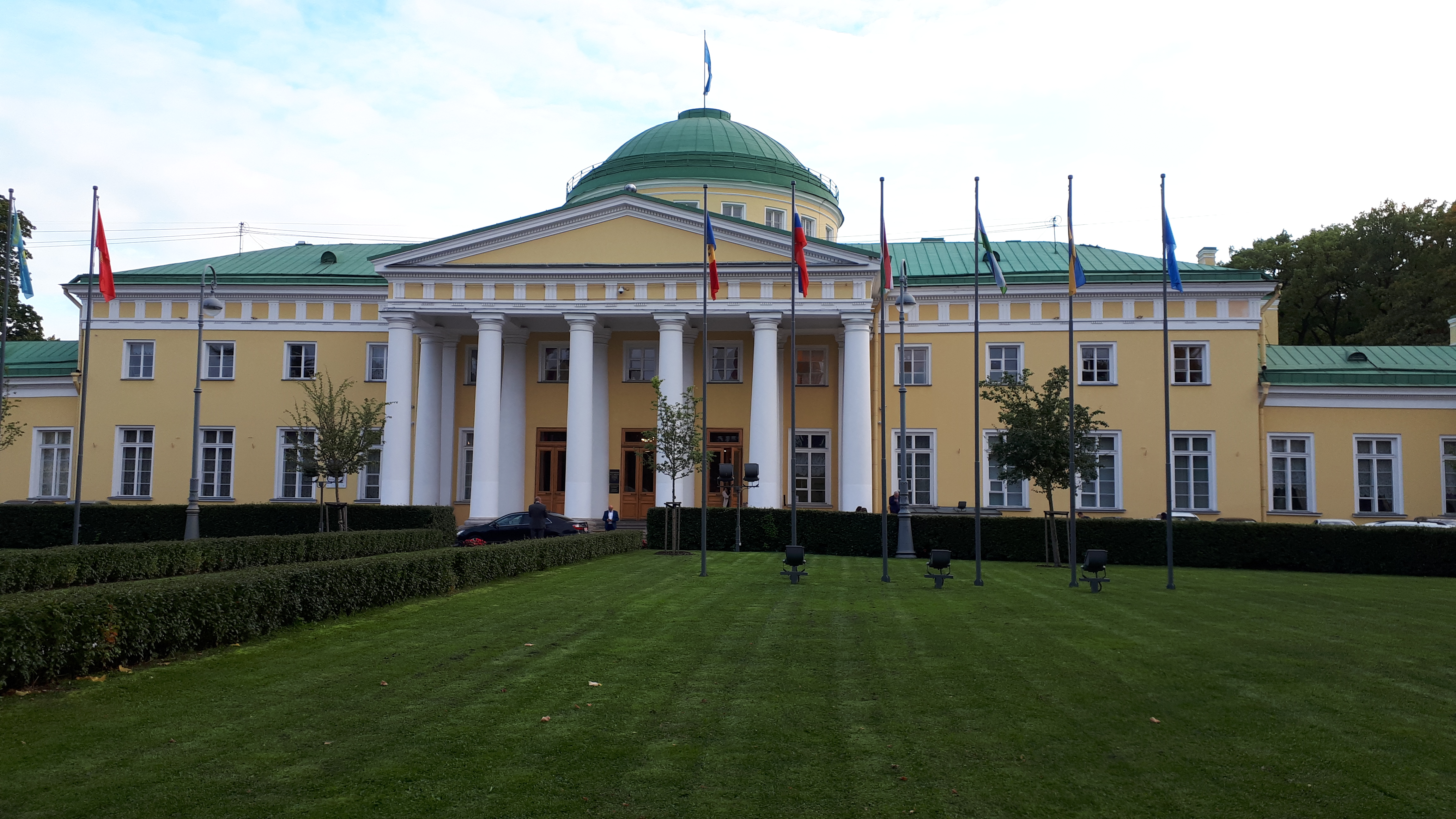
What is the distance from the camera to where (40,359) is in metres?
43.9

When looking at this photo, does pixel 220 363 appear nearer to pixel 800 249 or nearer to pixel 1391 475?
pixel 800 249

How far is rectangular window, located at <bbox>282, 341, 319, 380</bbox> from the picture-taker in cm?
4144

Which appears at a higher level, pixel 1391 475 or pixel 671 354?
pixel 671 354

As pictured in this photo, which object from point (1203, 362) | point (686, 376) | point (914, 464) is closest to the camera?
point (686, 376)

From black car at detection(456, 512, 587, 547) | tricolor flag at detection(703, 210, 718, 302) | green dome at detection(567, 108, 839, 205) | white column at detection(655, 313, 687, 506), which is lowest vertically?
black car at detection(456, 512, 587, 547)

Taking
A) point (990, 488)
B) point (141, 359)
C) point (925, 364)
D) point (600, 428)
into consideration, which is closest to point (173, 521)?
point (141, 359)

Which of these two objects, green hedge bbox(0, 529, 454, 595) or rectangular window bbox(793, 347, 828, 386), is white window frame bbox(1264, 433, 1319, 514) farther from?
green hedge bbox(0, 529, 454, 595)

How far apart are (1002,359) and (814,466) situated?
8651mm

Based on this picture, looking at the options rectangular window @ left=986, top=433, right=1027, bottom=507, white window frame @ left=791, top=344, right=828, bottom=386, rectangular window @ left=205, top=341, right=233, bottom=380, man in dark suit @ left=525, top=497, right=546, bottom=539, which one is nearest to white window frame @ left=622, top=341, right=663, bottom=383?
white window frame @ left=791, top=344, right=828, bottom=386

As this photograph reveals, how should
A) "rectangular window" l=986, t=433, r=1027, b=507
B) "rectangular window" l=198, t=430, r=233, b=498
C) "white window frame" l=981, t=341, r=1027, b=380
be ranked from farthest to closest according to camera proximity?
1. "rectangular window" l=198, t=430, r=233, b=498
2. "white window frame" l=981, t=341, r=1027, b=380
3. "rectangular window" l=986, t=433, r=1027, b=507

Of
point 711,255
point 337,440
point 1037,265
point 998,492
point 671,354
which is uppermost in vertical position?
point 1037,265

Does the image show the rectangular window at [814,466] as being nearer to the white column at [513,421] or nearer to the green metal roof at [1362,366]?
the white column at [513,421]

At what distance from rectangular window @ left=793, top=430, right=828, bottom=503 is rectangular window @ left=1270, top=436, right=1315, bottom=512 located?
55.7 ft

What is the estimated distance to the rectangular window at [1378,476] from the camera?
123 feet
